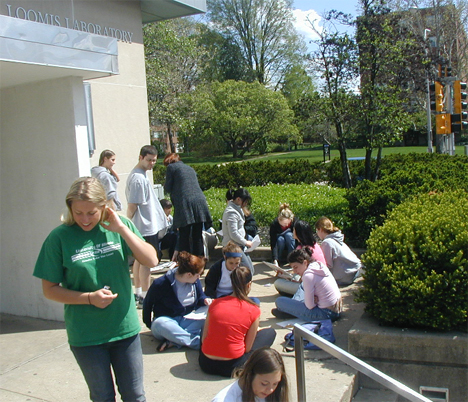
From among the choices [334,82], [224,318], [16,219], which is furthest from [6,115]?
[334,82]

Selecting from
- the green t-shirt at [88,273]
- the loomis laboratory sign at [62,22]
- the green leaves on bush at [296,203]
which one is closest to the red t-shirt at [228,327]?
the green t-shirt at [88,273]

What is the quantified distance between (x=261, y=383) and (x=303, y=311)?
2.46 m

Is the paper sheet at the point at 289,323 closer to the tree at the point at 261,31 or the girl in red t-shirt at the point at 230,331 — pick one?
the girl in red t-shirt at the point at 230,331

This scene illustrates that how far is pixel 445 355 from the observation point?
13.3 ft

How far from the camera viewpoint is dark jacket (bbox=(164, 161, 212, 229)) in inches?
247

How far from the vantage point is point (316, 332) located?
4.65 meters

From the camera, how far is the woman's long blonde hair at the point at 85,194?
2688 millimetres

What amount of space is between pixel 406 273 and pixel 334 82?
8.22 m

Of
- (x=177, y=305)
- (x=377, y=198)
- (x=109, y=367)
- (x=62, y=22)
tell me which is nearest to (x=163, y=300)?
(x=177, y=305)

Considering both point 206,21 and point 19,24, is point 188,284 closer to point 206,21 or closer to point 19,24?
point 19,24

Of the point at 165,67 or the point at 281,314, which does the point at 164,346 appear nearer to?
the point at 281,314

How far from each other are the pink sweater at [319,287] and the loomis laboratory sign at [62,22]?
3.90m

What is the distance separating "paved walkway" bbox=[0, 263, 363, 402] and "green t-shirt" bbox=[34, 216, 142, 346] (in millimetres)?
1248

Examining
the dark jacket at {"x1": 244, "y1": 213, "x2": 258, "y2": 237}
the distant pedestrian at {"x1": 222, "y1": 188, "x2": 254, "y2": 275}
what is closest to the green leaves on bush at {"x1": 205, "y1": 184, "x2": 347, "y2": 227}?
the dark jacket at {"x1": 244, "y1": 213, "x2": 258, "y2": 237}
